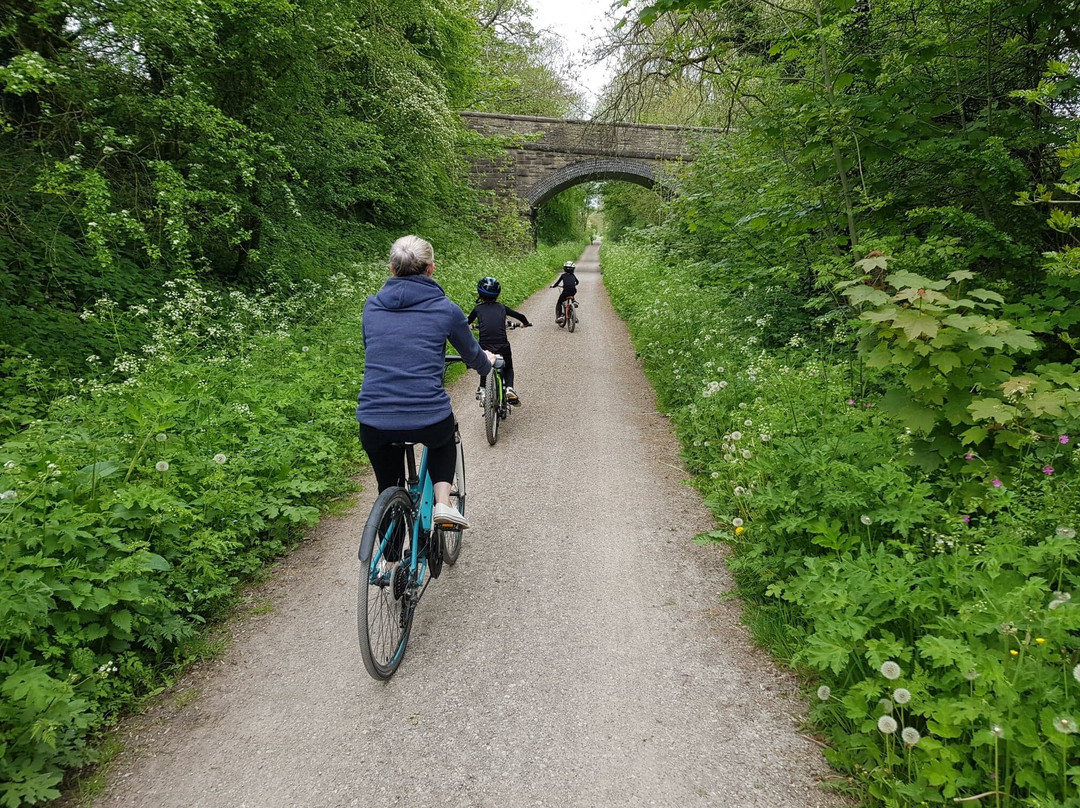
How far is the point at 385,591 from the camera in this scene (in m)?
2.72

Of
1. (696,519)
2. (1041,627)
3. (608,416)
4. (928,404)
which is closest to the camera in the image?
(1041,627)

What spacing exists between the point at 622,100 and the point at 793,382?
5.65 meters

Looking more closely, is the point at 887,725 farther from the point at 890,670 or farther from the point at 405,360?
the point at 405,360

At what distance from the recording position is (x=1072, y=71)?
3.90 metres

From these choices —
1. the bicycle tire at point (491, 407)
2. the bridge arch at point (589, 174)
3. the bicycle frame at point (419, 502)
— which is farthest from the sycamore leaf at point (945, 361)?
the bridge arch at point (589, 174)

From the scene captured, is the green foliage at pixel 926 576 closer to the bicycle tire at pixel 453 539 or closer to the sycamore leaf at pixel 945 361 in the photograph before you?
the sycamore leaf at pixel 945 361

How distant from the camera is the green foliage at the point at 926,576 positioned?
1803 mm

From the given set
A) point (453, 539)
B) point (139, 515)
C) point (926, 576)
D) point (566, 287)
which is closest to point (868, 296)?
point (926, 576)

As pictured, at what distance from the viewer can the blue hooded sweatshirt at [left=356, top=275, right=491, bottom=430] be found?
8.86 feet

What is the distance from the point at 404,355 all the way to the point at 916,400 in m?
2.49

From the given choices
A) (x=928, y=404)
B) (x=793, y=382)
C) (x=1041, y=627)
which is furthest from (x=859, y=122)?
(x=1041, y=627)

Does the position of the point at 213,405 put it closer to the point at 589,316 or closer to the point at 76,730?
the point at 76,730

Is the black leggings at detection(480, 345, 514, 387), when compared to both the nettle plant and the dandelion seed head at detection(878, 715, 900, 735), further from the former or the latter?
the dandelion seed head at detection(878, 715, 900, 735)

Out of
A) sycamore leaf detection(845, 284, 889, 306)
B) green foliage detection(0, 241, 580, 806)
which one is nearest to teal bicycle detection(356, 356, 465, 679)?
green foliage detection(0, 241, 580, 806)
